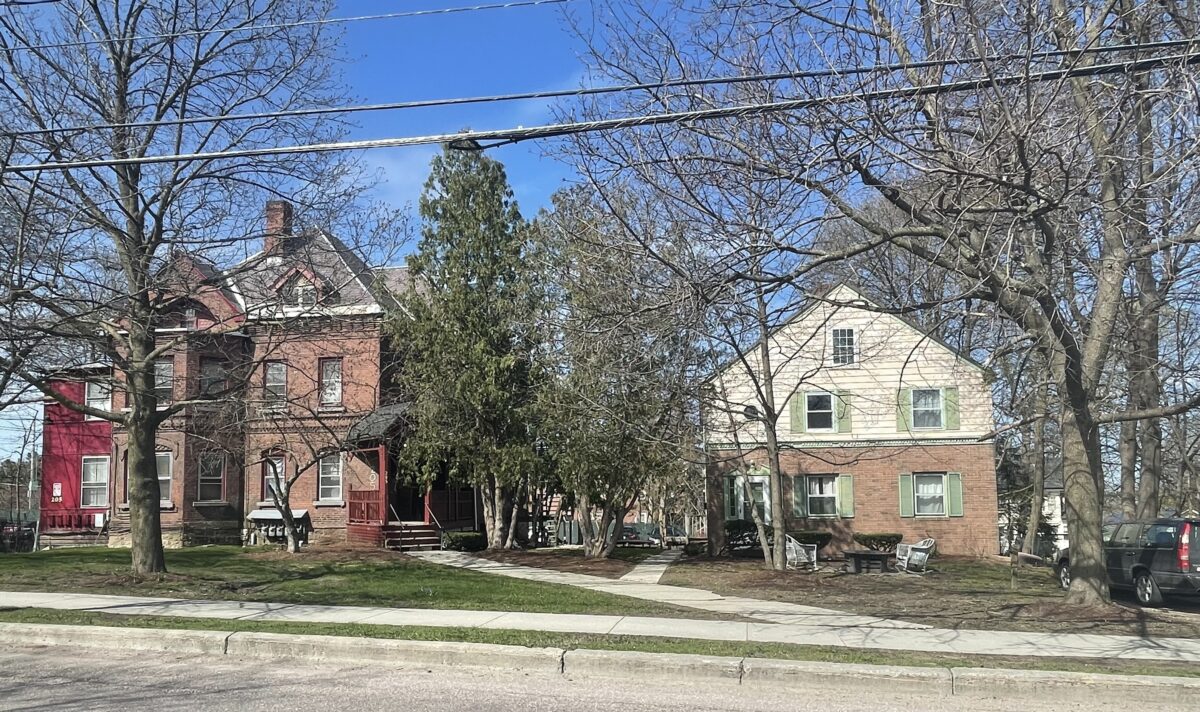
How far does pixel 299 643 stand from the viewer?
9.50 meters

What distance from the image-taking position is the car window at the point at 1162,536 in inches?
610

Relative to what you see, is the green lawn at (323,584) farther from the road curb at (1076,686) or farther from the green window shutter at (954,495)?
the green window shutter at (954,495)

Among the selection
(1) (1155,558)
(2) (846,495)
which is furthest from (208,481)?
(1) (1155,558)

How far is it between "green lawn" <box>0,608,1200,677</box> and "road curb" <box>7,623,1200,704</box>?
321mm

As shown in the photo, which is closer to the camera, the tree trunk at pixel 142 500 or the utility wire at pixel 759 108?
the utility wire at pixel 759 108

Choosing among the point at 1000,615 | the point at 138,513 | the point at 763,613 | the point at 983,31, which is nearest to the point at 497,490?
the point at 138,513

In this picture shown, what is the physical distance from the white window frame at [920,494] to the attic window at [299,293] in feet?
61.7

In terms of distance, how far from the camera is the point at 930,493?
90.3 ft

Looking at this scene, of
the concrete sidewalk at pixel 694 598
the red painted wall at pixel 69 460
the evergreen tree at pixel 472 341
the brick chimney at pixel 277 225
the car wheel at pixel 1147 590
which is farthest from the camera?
the red painted wall at pixel 69 460

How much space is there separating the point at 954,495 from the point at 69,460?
89.6 feet

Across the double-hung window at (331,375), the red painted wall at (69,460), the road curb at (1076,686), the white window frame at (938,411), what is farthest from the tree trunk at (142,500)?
the white window frame at (938,411)

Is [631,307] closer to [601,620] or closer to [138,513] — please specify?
[601,620]

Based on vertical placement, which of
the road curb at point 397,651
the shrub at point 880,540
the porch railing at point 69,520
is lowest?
the shrub at point 880,540

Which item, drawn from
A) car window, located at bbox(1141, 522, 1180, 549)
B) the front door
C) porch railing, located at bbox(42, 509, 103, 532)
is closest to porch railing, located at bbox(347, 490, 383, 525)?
the front door
